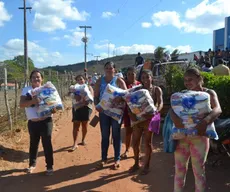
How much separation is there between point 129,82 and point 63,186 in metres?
2.25

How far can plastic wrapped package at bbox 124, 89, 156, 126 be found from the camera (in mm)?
4543

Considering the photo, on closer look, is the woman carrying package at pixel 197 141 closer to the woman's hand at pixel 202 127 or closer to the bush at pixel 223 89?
the woman's hand at pixel 202 127

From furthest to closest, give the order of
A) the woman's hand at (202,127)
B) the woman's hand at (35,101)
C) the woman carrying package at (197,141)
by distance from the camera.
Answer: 1. the woman's hand at (35,101)
2. the woman carrying package at (197,141)
3. the woman's hand at (202,127)

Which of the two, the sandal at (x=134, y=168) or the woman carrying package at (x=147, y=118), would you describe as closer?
the woman carrying package at (x=147, y=118)

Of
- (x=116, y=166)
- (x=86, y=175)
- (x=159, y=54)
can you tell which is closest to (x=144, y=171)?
(x=116, y=166)

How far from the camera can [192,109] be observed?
10.7 ft

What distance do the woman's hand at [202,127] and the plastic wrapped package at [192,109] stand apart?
0.04 metres

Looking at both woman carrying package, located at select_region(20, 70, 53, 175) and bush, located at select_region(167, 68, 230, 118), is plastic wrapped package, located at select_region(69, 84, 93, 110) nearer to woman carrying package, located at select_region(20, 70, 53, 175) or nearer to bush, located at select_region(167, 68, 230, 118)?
woman carrying package, located at select_region(20, 70, 53, 175)

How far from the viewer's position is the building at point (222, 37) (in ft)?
81.1

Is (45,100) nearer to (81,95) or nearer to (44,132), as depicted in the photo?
(44,132)

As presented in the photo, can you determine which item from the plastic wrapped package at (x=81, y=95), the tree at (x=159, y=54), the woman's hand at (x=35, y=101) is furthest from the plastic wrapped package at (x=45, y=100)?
the tree at (x=159, y=54)

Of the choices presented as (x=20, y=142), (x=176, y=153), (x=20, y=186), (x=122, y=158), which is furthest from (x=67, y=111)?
(x=176, y=153)

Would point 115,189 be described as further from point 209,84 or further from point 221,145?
point 209,84

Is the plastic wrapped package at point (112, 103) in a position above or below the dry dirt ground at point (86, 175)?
above
